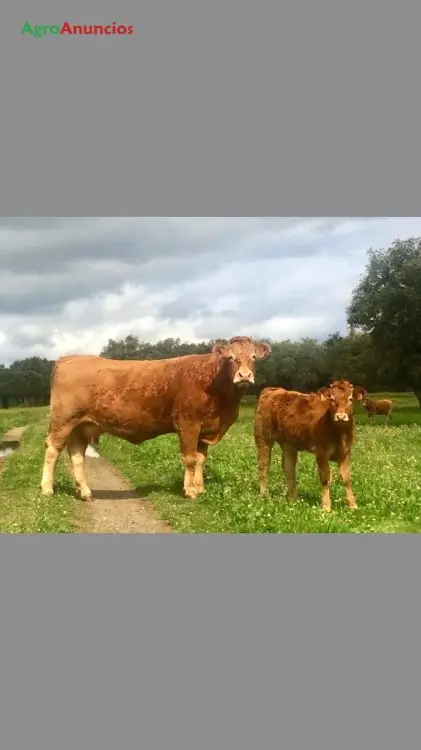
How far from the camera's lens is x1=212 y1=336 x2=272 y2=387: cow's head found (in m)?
6.97

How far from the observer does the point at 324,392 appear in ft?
23.5

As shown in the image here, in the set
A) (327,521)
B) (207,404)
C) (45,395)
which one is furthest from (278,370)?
(45,395)

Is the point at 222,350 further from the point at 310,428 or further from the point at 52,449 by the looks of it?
the point at 52,449

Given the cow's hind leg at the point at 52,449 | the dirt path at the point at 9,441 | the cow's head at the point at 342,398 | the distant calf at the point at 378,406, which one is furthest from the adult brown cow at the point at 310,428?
the dirt path at the point at 9,441

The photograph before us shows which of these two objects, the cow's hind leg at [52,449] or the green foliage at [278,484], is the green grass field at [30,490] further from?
the green foliage at [278,484]

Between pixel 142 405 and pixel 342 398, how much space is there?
1.89 meters

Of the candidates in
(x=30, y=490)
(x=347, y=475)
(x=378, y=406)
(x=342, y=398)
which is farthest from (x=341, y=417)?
(x=30, y=490)

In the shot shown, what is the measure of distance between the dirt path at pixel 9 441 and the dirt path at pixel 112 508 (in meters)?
0.72

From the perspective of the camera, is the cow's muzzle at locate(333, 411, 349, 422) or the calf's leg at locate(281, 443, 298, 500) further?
the calf's leg at locate(281, 443, 298, 500)

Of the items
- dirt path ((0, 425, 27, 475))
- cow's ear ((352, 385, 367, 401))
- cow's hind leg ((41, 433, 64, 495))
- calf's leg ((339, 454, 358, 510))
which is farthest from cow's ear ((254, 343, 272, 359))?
dirt path ((0, 425, 27, 475))

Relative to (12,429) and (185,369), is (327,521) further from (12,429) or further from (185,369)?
(12,429)

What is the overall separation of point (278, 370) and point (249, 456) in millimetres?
885

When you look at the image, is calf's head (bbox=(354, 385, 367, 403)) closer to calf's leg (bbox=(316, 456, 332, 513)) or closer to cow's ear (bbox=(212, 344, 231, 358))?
calf's leg (bbox=(316, 456, 332, 513))

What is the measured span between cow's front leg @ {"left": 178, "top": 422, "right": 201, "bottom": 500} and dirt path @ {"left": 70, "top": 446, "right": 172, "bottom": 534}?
0.43m
